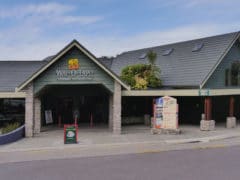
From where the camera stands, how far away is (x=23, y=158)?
45.7ft

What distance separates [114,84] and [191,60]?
654 cm

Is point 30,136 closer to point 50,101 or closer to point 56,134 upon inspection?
point 56,134

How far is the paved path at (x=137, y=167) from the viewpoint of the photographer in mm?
10156

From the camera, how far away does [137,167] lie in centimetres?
1148

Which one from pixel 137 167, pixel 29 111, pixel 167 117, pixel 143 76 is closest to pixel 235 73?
pixel 143 76

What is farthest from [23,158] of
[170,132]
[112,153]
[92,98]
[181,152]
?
[92,98]

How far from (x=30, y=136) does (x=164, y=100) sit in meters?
8.04

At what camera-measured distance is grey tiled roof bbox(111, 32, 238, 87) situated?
75.2ft

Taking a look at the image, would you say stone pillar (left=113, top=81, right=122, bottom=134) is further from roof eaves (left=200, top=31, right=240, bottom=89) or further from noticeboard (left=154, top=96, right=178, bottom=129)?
roof eaves (left=200, top=31, right=240, bottom=89)

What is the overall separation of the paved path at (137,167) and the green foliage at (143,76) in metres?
9.68

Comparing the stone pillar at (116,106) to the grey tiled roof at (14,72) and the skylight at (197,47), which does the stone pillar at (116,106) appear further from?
the skylight at (197,47)

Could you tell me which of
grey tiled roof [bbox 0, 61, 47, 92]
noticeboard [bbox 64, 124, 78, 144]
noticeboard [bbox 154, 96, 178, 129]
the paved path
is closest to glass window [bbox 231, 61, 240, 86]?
noticeboard [bbox 154, 96, 178, 129]

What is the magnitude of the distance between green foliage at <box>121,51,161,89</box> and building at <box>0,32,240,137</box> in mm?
796

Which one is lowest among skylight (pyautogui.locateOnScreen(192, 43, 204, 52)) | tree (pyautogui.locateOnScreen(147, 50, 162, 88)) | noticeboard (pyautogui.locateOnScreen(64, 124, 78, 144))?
noticeboard (pyautogui.locateOnScreen(64, 124, 78, 144))
